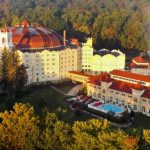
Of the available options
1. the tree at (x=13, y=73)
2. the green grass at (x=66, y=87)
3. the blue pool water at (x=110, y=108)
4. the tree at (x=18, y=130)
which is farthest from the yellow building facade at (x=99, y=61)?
the tree at (x=18, y=130)

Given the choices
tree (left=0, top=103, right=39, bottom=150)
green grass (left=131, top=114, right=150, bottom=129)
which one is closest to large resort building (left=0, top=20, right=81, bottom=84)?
green grass (left=131, top=114, right=150, bottom=129)

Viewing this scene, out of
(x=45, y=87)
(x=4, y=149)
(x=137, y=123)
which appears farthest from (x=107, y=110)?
(x=4, y=149)

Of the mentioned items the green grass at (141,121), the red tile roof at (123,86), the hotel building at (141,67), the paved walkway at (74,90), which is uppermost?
the hotel building at (141,67)

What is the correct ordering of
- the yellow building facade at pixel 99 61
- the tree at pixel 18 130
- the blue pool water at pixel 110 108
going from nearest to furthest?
the tree at pixel 18 130, the blue pool water at pixel 110 108, the yellow building facade at pixel 99 61

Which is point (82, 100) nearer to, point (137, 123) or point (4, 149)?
point (137, 123)

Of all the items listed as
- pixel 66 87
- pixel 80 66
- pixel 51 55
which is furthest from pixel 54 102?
pixel 80 66

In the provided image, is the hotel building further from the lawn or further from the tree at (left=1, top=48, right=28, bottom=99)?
the tree at (left=1, top=48, right=28, bottom=99)

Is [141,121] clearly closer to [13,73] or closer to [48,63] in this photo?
[13,73]

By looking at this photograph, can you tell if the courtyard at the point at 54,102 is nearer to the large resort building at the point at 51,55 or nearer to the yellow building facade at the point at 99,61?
the large resort building at the point at 51,55
